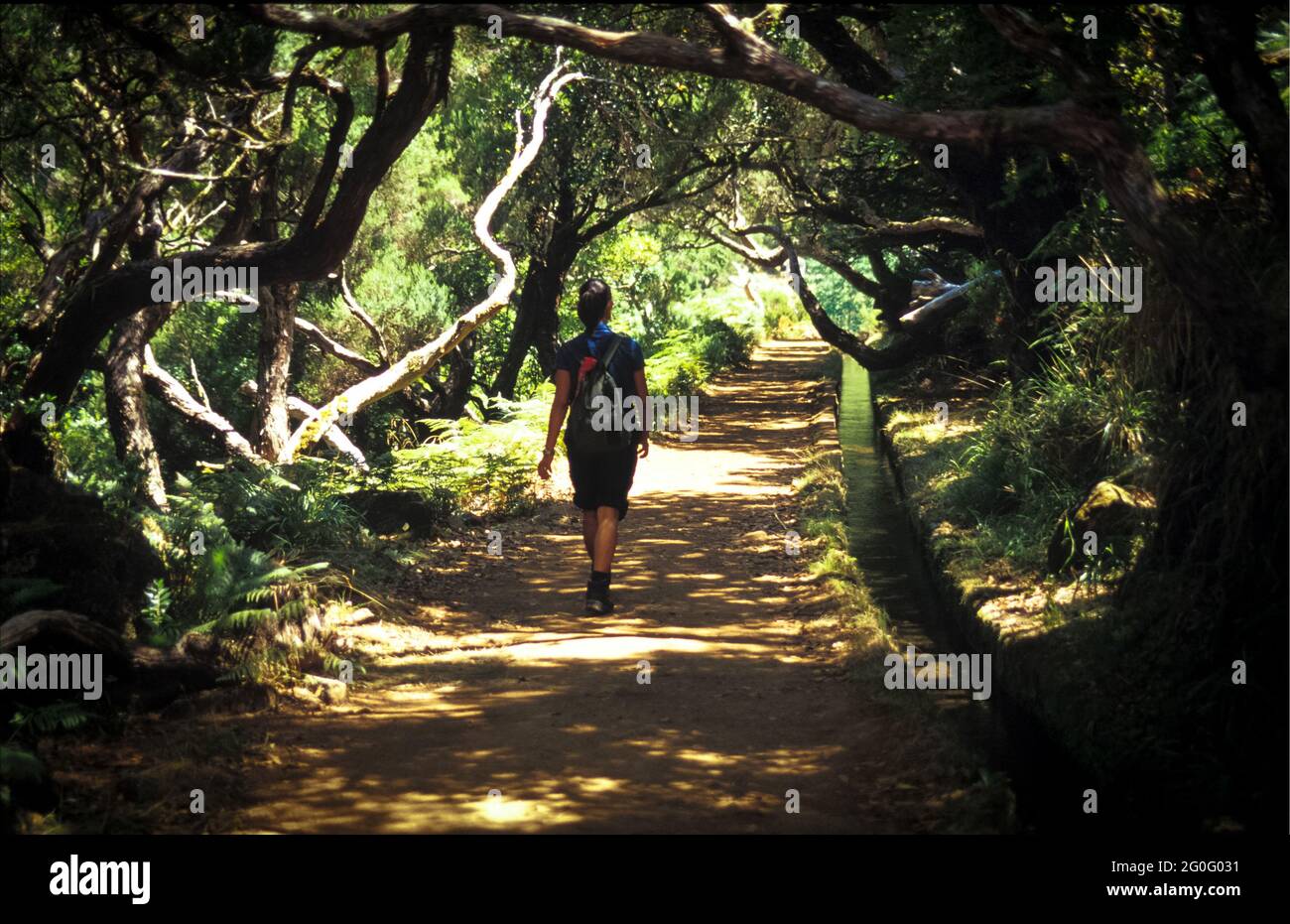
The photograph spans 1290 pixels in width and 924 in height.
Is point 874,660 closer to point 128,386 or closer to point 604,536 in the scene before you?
point 604,536

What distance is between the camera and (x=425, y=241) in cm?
2255

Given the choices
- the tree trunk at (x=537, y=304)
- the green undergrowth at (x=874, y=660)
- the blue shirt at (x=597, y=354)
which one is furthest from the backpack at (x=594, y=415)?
the tree trunk at (x=537, y=304)

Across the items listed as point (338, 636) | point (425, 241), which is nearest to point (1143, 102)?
point (338, 636)

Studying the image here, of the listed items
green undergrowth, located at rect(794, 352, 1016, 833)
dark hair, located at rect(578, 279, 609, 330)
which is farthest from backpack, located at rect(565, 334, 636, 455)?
green undergrowth, located at rect(794, 352, 1016, 833)

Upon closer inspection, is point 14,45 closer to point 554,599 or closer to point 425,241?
point 554,599

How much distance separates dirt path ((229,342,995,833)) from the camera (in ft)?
18.6

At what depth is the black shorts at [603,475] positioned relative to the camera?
29.3 ft

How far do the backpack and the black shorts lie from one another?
0.06 meters

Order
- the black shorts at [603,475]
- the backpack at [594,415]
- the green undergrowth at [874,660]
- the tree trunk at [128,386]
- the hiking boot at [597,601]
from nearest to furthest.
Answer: the green undergrowth at [874,660] → the backpack at [594,415] → the black shorts at [603,475] → the hiking boot at [597,601] → the tree trunk at [128,386]

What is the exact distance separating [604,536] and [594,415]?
0.90 m

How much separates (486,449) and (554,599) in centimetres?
432

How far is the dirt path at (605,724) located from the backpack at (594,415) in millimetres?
1301

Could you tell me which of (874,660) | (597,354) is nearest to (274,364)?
(597,354)

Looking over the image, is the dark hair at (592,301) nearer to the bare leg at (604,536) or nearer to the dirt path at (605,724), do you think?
the bare leg at (604,536)
